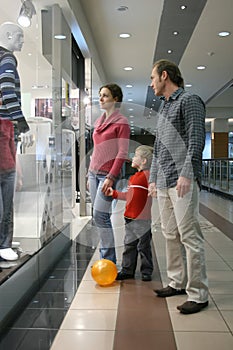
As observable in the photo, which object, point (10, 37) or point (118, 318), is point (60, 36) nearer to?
point (10, 37)

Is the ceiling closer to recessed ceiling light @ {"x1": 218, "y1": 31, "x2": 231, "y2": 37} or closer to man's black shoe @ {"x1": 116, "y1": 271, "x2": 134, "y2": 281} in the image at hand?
recessed ceiling light @ {"x1": 218, "y1": 31, "x2": 231, "y2": 37}

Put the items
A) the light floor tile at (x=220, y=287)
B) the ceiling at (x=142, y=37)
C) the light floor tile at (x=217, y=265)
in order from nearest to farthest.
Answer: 1. the light floor tile at (x=220, y=287)
2. the light floor tile at (x=217, y=265)
3. the ceiling at (x=142, y=37)

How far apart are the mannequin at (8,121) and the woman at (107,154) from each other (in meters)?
0.58

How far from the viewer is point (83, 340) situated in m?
1.83

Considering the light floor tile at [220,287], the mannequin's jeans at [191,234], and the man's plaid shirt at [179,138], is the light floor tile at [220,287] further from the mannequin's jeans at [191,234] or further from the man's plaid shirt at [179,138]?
the man's plaid shirt at [179,138]

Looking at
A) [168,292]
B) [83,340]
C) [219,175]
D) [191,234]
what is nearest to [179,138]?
[191,234]

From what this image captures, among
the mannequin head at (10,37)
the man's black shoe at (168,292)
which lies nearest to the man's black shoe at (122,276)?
the man's black shoe at (168,292)

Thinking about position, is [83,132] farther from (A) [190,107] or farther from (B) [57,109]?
(A) [190,107]

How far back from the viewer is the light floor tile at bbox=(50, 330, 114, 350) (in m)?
1.76

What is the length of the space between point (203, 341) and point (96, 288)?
3.25 ft

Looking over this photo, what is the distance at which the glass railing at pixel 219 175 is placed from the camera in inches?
363

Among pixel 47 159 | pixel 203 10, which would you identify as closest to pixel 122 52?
pixel 203 10

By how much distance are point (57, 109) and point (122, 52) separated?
379 cm

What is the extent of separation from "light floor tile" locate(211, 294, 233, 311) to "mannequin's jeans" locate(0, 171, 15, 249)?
138 cm
